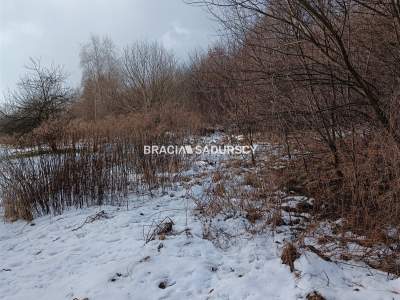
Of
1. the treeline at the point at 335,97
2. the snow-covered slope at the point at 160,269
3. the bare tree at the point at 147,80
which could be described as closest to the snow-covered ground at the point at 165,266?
the snow-covered slope at the point at 160,269

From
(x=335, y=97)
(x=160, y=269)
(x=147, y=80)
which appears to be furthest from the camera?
(x=147, y=80)

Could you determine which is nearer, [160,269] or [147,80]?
[160,269]

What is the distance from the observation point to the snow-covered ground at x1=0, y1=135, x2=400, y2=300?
97.4 inches

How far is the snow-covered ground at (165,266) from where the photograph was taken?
2.47 meters

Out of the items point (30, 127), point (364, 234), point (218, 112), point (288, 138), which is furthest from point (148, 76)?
point (364, 234)

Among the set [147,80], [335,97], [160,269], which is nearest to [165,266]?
[160,269]

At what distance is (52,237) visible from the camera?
13.1ft

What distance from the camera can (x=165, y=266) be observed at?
9.59ft

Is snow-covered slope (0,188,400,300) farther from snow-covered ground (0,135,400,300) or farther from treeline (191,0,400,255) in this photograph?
treeline (191,0,400,255)

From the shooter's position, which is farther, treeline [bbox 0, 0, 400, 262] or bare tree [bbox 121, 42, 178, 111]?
bare tree [bbox 121, 42, 178, 111]

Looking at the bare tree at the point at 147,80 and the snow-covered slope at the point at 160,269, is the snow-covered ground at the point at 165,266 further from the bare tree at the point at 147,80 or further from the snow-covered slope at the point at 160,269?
the bare tree at the point at 147,80

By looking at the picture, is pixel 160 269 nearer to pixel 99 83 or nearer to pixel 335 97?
pixel 335 97

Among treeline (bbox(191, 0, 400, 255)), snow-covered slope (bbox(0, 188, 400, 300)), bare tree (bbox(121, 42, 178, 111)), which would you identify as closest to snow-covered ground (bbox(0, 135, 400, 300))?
snow-covered slope (bbox(0, 188, 400, 300))

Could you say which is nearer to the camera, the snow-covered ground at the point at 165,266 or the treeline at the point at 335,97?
the snow-covered ground at the point at 165,266
